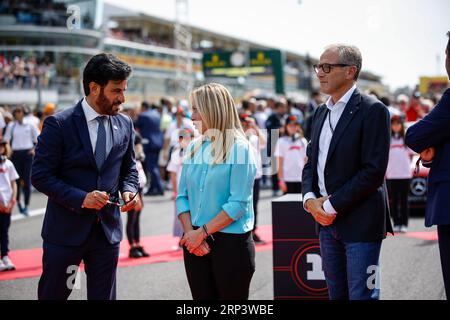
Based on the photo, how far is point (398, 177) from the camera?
10.2 m

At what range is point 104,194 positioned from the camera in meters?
3.88

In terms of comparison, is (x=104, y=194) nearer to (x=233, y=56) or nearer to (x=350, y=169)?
(x=350, y=169)

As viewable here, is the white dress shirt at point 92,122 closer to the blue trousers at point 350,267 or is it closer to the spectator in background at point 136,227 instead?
the blue trousers at point 350,267

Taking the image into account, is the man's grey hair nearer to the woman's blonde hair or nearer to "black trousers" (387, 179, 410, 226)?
the woman's blonde hair

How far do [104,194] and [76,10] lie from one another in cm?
164

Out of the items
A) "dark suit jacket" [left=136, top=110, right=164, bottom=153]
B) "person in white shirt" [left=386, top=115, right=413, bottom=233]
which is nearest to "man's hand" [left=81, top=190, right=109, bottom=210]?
"person in white shirt" [left=386, top=115, right=413, bottom=233]

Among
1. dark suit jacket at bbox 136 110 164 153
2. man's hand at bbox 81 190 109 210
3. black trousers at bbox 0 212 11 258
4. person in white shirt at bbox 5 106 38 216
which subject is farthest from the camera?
dark suit jacket at bbox 136 110 164 153

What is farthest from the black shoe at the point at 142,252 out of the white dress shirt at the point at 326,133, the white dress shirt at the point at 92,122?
the white dress shirt at the point at 326,133

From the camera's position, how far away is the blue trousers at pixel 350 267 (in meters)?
3.90

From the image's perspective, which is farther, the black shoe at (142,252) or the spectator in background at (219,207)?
the black shoe at (142,252)

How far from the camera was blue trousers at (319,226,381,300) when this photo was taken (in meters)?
3.90

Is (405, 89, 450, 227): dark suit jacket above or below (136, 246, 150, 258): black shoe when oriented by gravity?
above

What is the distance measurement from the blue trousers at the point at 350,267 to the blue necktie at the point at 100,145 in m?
1.49

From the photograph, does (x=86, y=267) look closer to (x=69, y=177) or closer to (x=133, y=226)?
(x=69, y=177)
